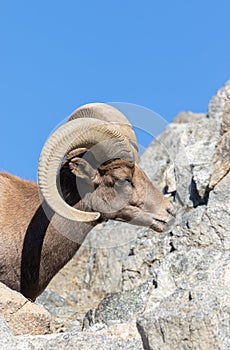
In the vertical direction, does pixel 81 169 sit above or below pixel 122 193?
above

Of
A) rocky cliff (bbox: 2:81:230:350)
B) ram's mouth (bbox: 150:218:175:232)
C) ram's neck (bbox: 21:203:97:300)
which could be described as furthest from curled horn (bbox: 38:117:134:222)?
rocky cliff (bbox: 2:81:230:350)

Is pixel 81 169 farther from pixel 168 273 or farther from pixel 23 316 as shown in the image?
pixel 23 316

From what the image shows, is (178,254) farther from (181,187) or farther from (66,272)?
(66,272)

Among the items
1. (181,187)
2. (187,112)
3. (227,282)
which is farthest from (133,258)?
(187,112)

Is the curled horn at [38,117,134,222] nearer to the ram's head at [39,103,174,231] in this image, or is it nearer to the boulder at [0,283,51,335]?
the ram's head at [39,103,174,231]

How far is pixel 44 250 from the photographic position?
12164mm

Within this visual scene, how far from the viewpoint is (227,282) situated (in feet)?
26.4

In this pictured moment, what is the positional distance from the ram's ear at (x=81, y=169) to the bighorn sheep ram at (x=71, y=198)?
0.04 ft

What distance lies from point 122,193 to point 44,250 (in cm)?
135

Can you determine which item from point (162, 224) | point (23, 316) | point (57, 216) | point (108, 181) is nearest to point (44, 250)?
point (57, 216)

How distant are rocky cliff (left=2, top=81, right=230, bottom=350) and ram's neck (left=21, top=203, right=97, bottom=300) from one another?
0.71 meters

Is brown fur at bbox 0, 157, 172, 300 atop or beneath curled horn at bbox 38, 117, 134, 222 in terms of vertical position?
beneath

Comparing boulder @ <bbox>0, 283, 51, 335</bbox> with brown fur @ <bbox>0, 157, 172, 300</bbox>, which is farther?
brown fur @ <bbox>0, 157, 172, 300</bbox>

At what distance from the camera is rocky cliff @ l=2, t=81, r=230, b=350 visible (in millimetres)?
6734
